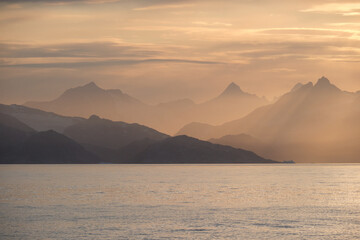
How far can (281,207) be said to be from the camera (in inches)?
4508

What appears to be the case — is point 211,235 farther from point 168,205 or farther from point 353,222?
point 168,205

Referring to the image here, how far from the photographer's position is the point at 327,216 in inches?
3952

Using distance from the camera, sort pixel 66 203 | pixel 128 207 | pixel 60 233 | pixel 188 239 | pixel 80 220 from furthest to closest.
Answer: pixel 66 203 < pixel 128 207 < pixel 80 220 < pixel 60 233 < pixel 188 239

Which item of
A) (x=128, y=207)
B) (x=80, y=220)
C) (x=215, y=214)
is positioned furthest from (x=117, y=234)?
(x=128, y=207)

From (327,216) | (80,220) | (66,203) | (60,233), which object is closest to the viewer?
Result: (60,233)

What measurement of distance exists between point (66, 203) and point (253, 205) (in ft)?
128

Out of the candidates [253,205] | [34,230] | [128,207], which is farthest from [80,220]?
[253,205]

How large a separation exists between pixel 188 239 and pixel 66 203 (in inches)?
2113

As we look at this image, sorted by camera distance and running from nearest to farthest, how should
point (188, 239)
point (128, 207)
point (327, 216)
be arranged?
1. point (188, 239)
2. point (327, 216)
3. point (128, 207)

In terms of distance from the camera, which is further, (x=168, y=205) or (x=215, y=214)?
(x=168, y=205)

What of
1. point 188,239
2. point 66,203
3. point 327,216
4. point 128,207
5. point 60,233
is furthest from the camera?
point 66,203

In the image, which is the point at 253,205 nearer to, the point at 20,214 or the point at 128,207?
the point at 128,207

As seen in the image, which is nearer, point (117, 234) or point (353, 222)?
point (117, 234)

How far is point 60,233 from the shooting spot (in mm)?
78938
